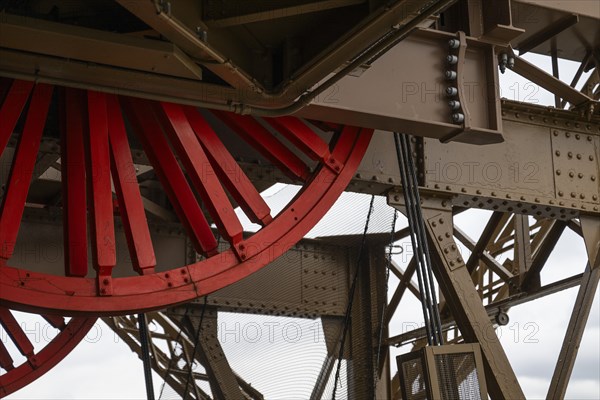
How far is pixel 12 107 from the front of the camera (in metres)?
6.53

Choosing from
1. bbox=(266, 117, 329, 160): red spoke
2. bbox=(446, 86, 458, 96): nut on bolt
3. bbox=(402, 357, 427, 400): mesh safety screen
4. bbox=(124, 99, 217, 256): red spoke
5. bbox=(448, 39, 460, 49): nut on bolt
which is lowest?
bbox=(402, 357, 427, 400): mesh safety screen

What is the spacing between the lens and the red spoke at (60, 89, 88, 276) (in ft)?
21.3

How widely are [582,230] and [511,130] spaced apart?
1.06 metres

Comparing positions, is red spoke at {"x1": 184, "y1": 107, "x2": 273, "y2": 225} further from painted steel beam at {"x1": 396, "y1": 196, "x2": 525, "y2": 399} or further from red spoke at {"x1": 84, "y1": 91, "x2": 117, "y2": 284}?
painted steel beam at {"x1": 396, "y1": 196, "x2": 525, "y2": 399}

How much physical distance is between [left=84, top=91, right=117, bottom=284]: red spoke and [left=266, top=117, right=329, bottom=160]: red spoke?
4.01ft

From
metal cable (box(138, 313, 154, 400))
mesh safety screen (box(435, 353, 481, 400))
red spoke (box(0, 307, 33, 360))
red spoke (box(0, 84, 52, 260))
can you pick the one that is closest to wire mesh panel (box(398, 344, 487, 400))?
mesh safety screen (box(435, 353, 481, 400))

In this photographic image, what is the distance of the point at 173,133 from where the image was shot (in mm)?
6859

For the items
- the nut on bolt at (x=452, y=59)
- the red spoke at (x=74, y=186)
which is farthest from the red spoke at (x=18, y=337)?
the nut on bolt at (x=452, y=59)

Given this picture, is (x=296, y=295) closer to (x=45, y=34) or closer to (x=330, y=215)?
(x=330, y=215)

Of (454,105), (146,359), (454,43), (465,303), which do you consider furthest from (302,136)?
(146,359)

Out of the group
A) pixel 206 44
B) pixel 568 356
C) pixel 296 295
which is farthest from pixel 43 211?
pixel 568 356

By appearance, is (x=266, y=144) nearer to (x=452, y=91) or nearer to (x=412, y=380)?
(x=452, y=91)

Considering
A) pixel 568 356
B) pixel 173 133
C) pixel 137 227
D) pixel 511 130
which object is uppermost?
pixel 511 130

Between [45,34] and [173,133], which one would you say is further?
[173,133]
